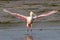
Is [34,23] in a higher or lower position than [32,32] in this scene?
higher

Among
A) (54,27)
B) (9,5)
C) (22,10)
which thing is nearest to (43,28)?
(54,27)

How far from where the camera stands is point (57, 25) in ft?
Answer: 36.8

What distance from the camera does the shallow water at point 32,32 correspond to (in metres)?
9.45

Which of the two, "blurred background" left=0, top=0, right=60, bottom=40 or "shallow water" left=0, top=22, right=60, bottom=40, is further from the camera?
"blurred background" left=0, top=0, right=60, bottom=40

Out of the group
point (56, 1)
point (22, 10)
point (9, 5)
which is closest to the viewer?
point (22, 10)

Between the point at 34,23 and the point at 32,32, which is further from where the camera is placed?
the point at 34,23

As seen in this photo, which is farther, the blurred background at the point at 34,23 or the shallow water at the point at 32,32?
the blurred background at the point at 34,23

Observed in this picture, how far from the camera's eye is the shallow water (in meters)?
9.45

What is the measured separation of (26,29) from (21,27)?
38 cm

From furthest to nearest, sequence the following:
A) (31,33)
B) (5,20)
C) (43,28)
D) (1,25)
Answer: (5,20) → (1,25) → (43,28) → (31,33)

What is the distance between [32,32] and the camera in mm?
10180

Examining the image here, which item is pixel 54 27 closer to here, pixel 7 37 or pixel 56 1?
pixel 7 37

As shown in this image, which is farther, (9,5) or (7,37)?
(9,5)

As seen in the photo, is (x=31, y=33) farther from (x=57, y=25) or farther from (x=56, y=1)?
(x=56, y=1)
